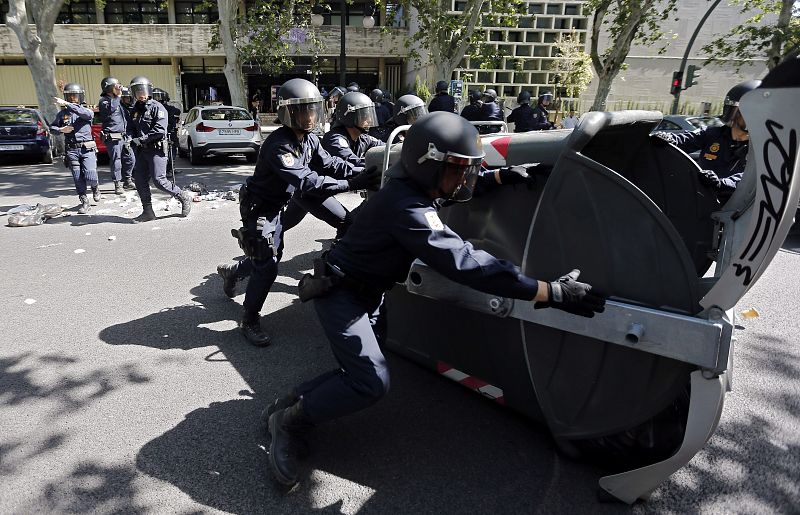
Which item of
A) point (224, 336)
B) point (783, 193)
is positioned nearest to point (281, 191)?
point (224, 336)

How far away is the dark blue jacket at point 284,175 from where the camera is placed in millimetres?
3613

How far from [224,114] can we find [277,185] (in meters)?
11.3

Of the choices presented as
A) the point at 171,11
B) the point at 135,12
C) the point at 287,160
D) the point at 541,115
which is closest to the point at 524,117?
the point at 541,115

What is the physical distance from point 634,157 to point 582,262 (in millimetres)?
1170

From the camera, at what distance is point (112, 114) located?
A: 30.0ft

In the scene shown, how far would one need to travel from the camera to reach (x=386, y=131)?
8.04m

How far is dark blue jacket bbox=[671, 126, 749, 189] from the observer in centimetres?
431

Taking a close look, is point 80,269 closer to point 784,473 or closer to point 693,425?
point 693,425

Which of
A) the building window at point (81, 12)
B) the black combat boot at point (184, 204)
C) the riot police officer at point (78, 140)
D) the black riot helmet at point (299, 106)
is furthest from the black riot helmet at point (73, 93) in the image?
the building window at point (81, 12)

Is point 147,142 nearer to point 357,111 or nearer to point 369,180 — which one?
point 357,111

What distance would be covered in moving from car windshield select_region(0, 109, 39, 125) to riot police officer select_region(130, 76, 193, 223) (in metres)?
8.27

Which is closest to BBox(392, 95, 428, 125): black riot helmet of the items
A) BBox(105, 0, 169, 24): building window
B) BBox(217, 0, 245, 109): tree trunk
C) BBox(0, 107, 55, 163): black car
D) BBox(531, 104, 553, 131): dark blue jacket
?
BBox(531, 104, 553, 131): dark blue jacket

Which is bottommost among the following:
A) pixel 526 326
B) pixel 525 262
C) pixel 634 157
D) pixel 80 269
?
pixel 80 269

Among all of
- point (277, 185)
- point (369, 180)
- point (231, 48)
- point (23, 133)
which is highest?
point (231, 48)
